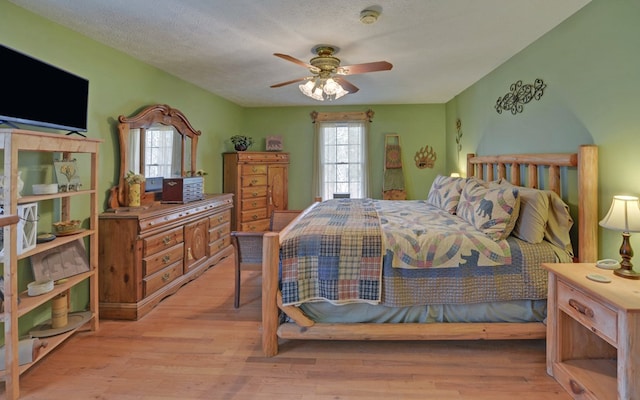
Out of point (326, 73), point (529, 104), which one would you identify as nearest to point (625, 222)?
point (529, 104)

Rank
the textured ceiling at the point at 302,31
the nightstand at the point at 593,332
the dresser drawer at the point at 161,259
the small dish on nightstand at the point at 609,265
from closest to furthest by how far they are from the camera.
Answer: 1. the nightstand at the point at 593,332
2. the small dish on nightstand at the point at 609,265
3. the textured ceiling at the point at 302,31
4. the dresser drawer at the point at 161,259

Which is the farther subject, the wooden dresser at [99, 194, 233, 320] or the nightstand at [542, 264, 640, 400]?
the wooden dresser at [99, 194, 233, 320]

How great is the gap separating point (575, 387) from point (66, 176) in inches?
135

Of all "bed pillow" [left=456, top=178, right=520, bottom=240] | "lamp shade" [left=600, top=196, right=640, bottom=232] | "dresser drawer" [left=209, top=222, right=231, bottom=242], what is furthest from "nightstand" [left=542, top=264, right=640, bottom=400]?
"dresser drawer" [left=209, top=222, right=231, bottom=242]

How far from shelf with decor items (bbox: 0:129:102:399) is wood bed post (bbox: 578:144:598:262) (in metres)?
3.43

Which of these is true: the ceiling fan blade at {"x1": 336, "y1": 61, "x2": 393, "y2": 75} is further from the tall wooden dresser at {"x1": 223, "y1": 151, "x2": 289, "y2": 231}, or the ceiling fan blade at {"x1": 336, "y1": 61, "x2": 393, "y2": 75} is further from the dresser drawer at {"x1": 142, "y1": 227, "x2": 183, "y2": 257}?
the tall wooden dresser at {"x1": 223, "y1": 151, "x2": 289, "y2": 231}

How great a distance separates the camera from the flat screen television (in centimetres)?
196

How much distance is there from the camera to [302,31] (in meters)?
2.72

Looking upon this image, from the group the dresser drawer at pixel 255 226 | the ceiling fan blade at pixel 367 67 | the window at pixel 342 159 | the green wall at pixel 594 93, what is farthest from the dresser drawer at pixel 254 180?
the green wall at pixel 594 93

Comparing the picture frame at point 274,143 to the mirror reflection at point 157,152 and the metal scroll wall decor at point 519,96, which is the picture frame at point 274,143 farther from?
the metal scroll wall decor at point 519,96

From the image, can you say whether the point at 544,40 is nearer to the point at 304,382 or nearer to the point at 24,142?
the point at 304,382

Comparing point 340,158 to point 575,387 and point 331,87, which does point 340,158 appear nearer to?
point 331,87

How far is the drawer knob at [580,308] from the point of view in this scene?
5.43ft

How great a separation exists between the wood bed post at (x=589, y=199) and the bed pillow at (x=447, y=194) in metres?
1.17
